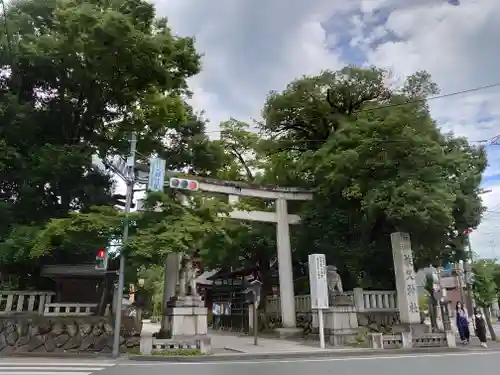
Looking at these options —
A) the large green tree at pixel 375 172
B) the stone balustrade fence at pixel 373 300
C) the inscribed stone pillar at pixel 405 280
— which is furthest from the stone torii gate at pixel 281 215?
the inscribed stone pillar at pixel 405 280

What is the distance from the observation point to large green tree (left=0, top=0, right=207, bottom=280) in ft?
47.7

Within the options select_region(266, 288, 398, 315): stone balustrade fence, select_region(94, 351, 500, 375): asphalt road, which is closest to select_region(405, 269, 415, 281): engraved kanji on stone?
select_region(266, 288, 398, 315): stone balustrade fence

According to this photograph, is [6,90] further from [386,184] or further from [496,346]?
[496,346]

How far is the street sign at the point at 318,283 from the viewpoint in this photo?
1491cm

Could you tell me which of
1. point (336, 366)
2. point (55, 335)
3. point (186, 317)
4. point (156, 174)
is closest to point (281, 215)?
point (156, 174)

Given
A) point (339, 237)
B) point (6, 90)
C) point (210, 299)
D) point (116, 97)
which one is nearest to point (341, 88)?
point (339, 237)

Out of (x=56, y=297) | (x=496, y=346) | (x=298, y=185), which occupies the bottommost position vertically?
(x=496, y=346)

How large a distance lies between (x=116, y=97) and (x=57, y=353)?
10.0 metres

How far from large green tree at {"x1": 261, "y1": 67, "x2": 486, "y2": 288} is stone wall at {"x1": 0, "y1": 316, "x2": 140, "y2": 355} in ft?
32.6

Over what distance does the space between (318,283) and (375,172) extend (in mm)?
5289

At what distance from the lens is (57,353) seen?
12.9 m

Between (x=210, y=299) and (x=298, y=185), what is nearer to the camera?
(x=298, y=185)

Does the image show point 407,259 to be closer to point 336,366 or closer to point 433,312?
point 433,312

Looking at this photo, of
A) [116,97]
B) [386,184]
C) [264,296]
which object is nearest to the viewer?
[386,184]
